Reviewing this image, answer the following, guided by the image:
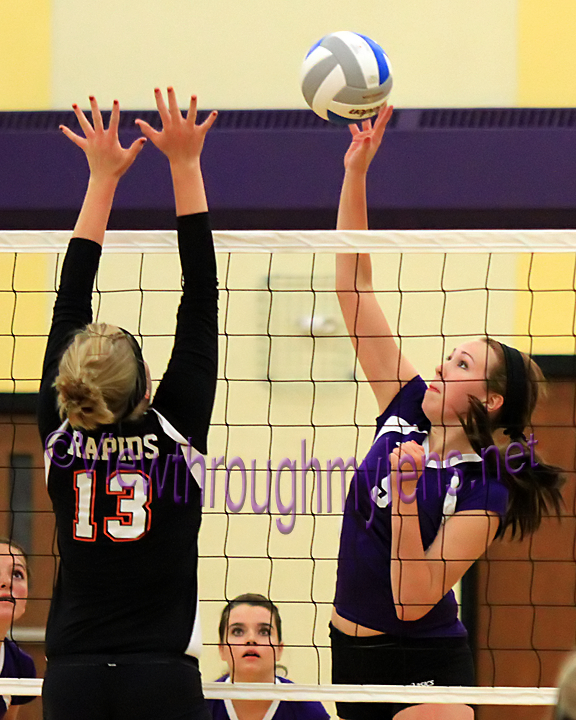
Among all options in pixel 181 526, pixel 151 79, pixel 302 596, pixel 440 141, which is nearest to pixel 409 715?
pixel 181 526

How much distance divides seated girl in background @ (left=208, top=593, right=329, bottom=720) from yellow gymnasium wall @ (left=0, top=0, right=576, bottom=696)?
984mm

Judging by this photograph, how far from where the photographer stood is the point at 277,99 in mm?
5125

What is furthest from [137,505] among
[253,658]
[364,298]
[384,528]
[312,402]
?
[312,402]

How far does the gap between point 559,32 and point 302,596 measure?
3108 mm

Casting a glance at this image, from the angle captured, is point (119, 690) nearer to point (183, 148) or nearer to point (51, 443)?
point (51, 443)

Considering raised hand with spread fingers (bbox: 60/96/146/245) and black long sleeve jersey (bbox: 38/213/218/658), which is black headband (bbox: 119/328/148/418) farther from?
raised hand with spread fingers (bbox: 60/96/146/245)

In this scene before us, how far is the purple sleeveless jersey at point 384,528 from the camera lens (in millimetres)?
2656

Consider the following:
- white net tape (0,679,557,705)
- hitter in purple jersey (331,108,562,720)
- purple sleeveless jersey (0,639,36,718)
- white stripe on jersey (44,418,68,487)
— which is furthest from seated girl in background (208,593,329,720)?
white stripe on jersey (44,418,68,487)

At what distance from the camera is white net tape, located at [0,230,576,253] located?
2.86 metres

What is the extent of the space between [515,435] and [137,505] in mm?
1144

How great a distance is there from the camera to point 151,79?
5172 millimetres

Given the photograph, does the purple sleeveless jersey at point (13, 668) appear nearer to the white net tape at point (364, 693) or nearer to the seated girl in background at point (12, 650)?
the seated girl in background at point (12, 650)

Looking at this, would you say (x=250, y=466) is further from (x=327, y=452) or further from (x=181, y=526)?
(x=181, y=526)

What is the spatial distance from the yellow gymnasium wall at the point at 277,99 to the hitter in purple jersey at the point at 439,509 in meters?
2.14
